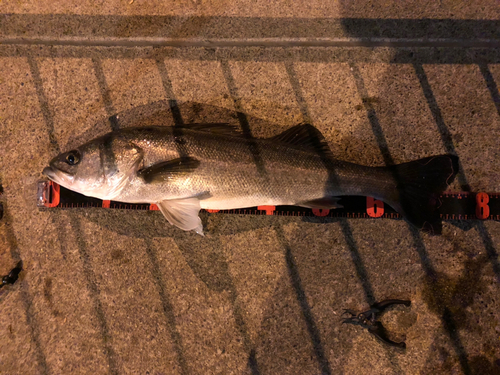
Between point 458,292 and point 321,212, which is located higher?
point 321,212

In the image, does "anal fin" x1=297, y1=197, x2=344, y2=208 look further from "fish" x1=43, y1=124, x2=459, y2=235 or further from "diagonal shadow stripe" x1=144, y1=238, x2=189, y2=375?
"diagonal shadow stripe" x1=144, y1=238, x2=189, y2=375

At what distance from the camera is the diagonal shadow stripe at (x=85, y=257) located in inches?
109

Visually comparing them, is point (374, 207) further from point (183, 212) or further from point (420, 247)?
point (183, 212)

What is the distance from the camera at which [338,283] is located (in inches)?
106

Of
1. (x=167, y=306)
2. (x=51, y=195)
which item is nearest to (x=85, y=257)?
(x=51, y=195)

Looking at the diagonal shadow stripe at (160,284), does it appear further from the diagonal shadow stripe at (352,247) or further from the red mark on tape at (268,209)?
the diagonal shadow stripe at (352,247)

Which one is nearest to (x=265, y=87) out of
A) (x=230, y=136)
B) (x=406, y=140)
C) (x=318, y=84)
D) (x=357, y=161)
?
(x=318, y=84)

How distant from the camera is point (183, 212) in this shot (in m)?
2.44

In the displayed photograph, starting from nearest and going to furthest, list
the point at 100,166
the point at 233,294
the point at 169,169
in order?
the point at 169,169, the point at 100,166, the point at 233,294

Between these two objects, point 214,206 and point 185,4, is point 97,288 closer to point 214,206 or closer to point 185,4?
point 214,206

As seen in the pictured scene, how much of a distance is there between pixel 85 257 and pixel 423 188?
355cm

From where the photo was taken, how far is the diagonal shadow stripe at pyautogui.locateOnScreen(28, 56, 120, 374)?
9.07 feet

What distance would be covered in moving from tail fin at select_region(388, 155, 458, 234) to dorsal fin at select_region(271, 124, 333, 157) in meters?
0.71

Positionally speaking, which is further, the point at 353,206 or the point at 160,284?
the point at 160,284
